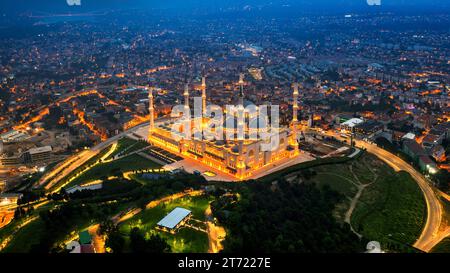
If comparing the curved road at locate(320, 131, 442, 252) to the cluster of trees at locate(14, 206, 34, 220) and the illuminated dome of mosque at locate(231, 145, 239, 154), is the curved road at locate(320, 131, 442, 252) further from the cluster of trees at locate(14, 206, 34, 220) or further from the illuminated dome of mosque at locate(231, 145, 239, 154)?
the cluster of trees at locate(14, 206, 34, 220)

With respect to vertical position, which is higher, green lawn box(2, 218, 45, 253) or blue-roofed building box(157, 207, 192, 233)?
blue-roofed building box(157, 207, 192, 233)

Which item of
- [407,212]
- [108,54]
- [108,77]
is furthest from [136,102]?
[108,54]

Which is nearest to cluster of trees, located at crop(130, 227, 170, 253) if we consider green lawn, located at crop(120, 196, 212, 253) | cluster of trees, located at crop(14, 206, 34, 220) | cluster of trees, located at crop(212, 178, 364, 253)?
green lawn, located at crop(120, 196, 212, 253)

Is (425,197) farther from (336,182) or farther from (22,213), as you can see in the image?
(22,213)

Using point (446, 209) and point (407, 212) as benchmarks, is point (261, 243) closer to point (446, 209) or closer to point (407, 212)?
point (407, 212)

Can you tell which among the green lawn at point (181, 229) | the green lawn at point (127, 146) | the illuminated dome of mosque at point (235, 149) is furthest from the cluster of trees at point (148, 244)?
the green lawn at point (127, 146)
